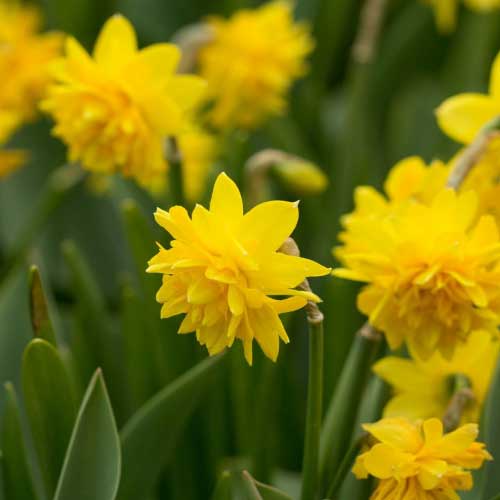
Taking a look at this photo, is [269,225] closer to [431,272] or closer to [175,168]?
[431,272]

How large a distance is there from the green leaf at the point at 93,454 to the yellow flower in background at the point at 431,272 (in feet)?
0.73

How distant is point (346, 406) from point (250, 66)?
2.35 ft

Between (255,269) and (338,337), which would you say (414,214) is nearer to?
(255,269)

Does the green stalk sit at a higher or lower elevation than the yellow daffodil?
lower

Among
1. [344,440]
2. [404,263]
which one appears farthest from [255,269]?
[344,440]

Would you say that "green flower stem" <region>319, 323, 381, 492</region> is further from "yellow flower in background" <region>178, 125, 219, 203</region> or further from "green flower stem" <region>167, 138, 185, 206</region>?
"yellow flower in background" <region>178, 125, 219, 203</region>

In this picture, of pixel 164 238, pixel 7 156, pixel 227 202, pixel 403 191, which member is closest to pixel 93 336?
pixel 164 238

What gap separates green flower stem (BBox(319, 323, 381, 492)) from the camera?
88 cm

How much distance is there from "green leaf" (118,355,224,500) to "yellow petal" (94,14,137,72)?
34 centimetres

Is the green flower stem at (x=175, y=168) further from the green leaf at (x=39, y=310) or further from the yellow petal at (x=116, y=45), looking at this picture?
the green leaf at (x=39, y=310)

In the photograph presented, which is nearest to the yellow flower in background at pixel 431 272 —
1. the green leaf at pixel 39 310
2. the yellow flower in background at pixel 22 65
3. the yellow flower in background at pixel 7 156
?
the green leaf at pixel 39 310

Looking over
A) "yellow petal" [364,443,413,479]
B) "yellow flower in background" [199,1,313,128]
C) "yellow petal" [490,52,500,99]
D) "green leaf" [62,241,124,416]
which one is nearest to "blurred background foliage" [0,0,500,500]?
"green leaf" [62,241,124,416]

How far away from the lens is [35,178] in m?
1.84

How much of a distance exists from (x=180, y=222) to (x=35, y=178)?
1.21m
